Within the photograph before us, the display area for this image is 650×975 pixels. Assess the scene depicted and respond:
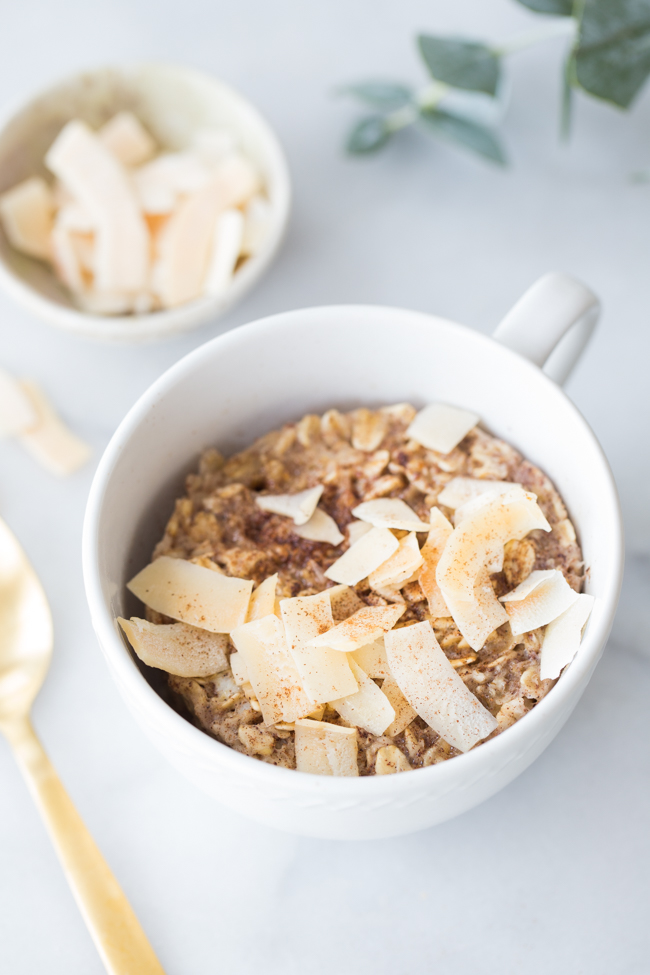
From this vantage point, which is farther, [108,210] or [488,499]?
[108,210]

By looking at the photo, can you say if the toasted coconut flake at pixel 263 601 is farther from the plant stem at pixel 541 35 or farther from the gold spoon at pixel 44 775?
the plant stem at pixel 541 35

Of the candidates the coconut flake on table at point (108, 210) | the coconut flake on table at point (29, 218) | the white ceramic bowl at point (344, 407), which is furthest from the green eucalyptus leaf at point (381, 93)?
the white ceramic bowl at point (344, 407)

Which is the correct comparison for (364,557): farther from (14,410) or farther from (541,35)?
(541,35)

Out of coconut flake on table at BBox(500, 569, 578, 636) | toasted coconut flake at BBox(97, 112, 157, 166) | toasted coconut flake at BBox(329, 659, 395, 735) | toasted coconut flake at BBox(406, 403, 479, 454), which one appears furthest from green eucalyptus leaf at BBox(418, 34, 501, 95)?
toasted coconut flake at BBox(329, 659, 395, 735)

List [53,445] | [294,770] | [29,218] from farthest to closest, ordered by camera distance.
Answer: [29,218] → [53,445] → [294,770]

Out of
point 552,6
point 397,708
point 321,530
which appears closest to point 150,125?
point 552,6

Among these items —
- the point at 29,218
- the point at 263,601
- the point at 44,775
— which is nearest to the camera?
the point at 263,601

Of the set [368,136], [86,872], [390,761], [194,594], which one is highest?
[368,136]
